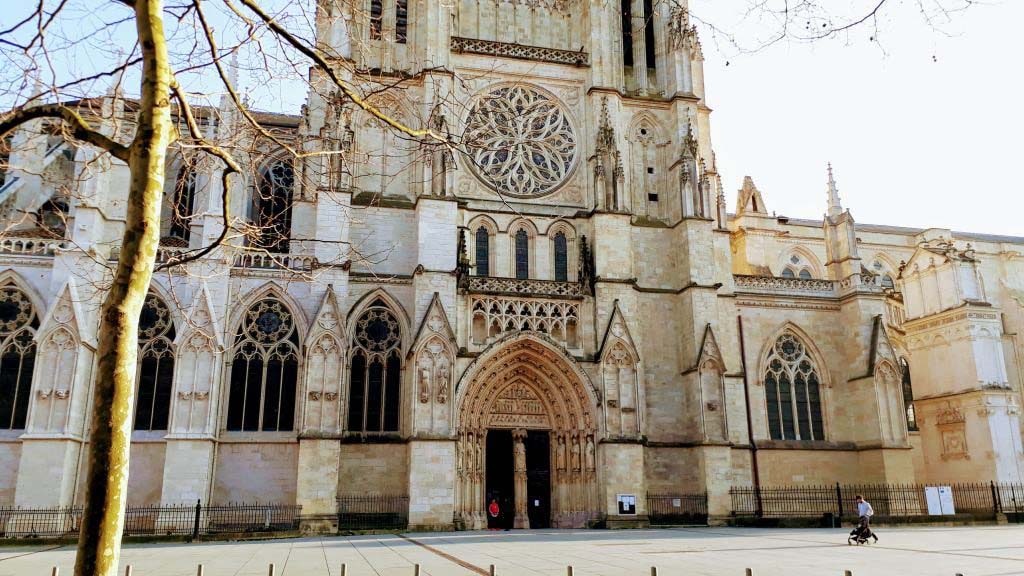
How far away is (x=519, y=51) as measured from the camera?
26.3 meters

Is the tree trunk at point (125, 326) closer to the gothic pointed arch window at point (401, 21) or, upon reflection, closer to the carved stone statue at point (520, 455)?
the carved stone statue at point (520, 455)

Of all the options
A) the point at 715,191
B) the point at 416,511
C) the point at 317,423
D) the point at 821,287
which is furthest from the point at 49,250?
the point at 821,287

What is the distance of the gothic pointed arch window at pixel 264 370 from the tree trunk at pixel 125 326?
15945 mm

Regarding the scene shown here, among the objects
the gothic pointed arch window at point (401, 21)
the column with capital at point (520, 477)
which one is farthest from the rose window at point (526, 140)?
the column with capital at point (520, 477)

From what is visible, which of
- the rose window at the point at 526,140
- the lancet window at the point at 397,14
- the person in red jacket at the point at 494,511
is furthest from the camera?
the lancet window at the point at 397,14

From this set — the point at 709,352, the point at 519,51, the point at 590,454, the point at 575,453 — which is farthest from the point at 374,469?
the point at 519,51

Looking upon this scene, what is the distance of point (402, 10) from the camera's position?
26.7m

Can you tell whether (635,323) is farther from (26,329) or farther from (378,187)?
(26,329)

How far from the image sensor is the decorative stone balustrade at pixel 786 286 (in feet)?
88.4

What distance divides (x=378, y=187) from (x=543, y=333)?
23.2ft

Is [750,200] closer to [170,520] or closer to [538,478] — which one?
[538,478]

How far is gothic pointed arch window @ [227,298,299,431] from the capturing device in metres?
21.8

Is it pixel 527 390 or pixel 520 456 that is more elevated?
pixel 527 390

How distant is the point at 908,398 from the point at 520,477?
735 inches
